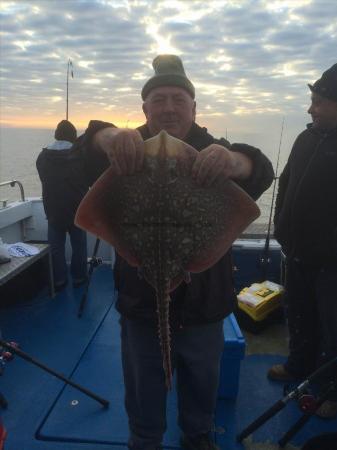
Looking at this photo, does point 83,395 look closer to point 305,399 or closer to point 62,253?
Answer: point 305,399

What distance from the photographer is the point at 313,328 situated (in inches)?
142

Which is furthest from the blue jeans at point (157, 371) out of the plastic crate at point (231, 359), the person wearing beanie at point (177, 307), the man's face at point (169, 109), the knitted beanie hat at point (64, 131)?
→ the knitted beanie hat at point (64, 131)

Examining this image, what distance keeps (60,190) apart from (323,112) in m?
3.99

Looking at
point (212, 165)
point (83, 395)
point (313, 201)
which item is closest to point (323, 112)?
point (313, 201)

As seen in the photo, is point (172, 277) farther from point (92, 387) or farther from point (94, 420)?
point (92, 387)

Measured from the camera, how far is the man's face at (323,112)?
3260 millimetres

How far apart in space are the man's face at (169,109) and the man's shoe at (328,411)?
8.85 ft

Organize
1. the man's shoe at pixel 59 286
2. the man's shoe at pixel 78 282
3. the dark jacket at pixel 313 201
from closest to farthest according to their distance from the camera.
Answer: the dark jacket at pixel 313 201 < the man's shoe at pixel 59 286 < the man's shoe at pixel 78 282

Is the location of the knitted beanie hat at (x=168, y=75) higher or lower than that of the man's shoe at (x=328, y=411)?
higher

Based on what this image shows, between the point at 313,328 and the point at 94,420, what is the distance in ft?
7.16

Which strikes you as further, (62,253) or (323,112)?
(62,253)

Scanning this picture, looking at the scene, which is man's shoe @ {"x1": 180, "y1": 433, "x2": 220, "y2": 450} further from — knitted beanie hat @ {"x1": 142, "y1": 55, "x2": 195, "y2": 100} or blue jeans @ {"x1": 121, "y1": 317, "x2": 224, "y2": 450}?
knitted beanie hat @ {"x1": 142, "y1": 55, "x2": 195, "y2": 100}

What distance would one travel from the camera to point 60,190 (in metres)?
5.82

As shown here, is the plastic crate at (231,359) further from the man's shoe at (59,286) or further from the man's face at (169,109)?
the man's shoe at (59,286)
